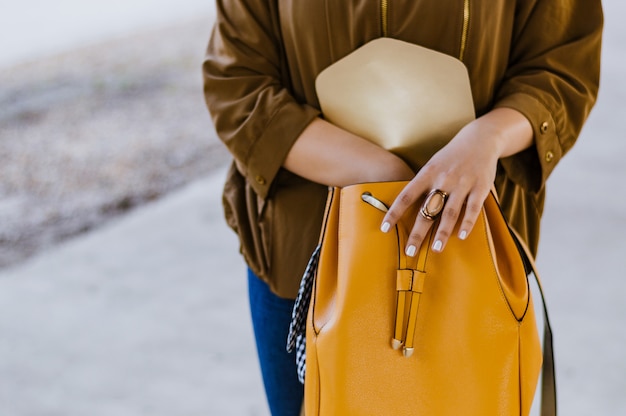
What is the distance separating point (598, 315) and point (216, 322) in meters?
1.07

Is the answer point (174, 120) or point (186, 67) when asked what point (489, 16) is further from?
point (186, 67)

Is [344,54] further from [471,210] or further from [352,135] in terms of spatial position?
[471,210]

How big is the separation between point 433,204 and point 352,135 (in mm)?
156

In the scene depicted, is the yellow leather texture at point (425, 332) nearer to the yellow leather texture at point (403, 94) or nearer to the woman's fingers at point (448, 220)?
the woman's fingers at point (448, 220)

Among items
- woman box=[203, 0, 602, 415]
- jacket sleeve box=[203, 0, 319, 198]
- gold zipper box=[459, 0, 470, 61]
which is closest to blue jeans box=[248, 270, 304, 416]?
woman box=[203, 0, 602, 415]

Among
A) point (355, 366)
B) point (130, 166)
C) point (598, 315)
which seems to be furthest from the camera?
A: point (130, 166)

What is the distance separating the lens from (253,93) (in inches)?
34.7

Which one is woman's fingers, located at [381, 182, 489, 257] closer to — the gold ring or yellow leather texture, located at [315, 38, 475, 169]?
the gold ring

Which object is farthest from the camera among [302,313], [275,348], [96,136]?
[96,136]

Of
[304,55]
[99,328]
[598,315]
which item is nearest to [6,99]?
[99,328]

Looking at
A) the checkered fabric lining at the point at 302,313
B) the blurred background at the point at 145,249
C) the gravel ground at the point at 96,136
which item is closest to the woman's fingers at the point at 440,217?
the checkered fabric lining at the point at 302,313

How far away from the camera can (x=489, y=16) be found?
821mm

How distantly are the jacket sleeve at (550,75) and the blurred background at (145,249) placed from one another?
1103mm

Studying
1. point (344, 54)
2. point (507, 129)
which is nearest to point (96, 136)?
point (344, 54)
